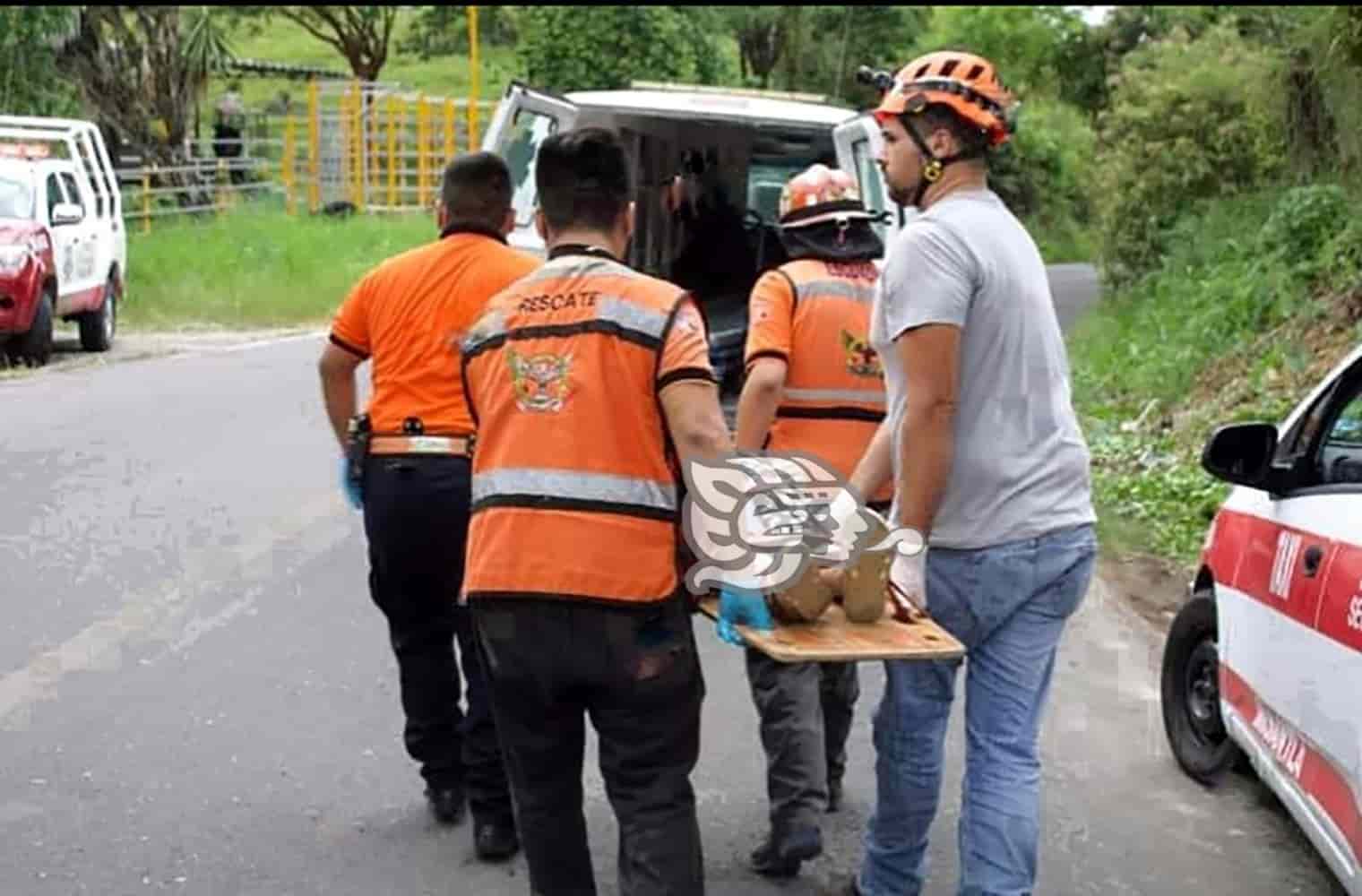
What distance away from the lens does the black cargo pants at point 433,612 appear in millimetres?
4836

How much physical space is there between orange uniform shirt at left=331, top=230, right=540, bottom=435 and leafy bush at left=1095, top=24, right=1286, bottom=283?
16383 millimetres

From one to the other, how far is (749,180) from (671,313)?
9958mm

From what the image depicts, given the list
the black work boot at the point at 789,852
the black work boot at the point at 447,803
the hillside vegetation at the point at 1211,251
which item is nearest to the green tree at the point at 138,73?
the hillside vegetation at the point at 1211,251

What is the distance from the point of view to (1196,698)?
6.10 meters

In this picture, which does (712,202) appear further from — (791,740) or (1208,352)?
(791,740)

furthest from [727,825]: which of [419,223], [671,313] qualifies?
[419,223]

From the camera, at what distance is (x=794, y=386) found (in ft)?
16.5

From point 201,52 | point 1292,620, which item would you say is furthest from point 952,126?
point 201,52

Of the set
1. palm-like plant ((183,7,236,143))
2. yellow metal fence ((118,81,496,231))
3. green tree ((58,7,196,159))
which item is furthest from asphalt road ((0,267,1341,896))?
yellow metal fence ((118,81,496,231))

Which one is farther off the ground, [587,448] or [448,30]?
[448,30]

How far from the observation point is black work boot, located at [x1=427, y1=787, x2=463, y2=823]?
527cm

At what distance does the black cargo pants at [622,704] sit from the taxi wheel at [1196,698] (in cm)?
266
